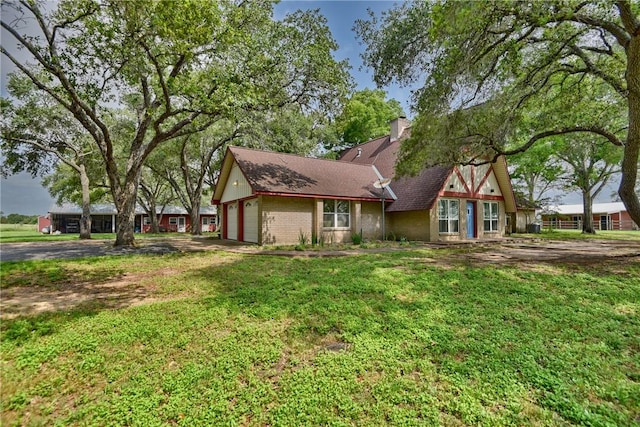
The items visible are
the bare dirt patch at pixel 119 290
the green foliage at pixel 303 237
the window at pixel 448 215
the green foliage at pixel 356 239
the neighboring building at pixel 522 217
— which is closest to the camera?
the bare dirt patch at pixel 119 290

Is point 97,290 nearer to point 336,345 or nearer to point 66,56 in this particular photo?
point 336,345

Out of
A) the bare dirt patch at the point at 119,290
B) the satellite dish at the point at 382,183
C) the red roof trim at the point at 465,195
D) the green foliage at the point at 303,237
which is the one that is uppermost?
the satellite dish at the point at 382,183

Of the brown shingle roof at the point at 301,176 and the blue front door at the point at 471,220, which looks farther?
the blue front door at the point at 471,220

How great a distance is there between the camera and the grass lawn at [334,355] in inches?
115

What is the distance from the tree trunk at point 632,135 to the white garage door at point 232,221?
17171 mm

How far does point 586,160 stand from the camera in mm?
25266

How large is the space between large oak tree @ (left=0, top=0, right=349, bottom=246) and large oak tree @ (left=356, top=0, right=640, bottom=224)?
385 centimetres

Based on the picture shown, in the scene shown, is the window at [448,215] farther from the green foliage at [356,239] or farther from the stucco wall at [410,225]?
the green foliage at [356,239]

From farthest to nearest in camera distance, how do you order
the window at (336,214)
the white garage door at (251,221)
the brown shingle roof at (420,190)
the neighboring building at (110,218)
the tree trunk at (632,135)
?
the neighboring building at (110,218) < the window at (336,214) < the brown shingle roof at (420,190) < the white garage door at (251,221) < the tree trunk at (632,135)

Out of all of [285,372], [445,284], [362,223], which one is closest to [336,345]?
[285,372]

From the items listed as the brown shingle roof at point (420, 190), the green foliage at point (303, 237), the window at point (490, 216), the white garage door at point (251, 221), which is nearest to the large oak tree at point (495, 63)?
the brown shingle roof at point (420, 190)

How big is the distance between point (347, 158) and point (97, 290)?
2141 centimetres

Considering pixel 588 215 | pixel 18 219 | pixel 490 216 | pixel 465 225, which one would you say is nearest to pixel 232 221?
pixel 465 225

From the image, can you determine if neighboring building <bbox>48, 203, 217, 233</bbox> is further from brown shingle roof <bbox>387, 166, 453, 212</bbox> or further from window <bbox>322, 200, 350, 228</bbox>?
brown shingle roof <bbox>387, 166, 453, 212</bbox>
